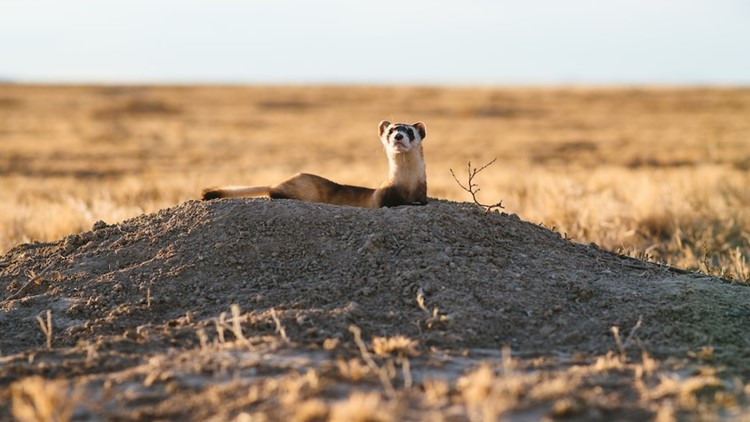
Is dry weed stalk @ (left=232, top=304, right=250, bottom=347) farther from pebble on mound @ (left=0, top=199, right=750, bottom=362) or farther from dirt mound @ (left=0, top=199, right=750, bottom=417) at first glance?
pebble on mound @ (left=0, top=199, right=750, bottom=362)

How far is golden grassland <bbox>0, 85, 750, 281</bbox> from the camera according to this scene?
1125cm

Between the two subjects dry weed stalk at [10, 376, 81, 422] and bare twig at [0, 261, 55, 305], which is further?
bare twig at [0, 261, 55, 305]

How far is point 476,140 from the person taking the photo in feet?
107

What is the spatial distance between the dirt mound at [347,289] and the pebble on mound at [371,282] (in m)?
0.01

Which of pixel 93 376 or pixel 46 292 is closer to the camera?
pixel 93 376

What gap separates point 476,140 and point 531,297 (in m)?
27.2

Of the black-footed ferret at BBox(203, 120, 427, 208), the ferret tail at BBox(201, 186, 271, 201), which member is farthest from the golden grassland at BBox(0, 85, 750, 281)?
the ferret tail at BBox(201, 186, 271, 201)

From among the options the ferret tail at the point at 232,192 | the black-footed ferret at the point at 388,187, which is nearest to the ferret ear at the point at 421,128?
the black-footed ferret at the point at 388,187

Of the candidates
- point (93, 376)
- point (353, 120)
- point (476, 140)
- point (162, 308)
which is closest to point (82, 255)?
point (162, 308)

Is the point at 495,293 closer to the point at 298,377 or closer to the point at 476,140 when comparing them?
the point at 298,377

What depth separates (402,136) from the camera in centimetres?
726

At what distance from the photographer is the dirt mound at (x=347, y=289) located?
5164mm

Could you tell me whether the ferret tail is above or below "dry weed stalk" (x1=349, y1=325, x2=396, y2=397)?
above

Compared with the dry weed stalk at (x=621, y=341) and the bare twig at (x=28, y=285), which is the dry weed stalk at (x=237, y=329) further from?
the bare twig at (x=28, y=285)
